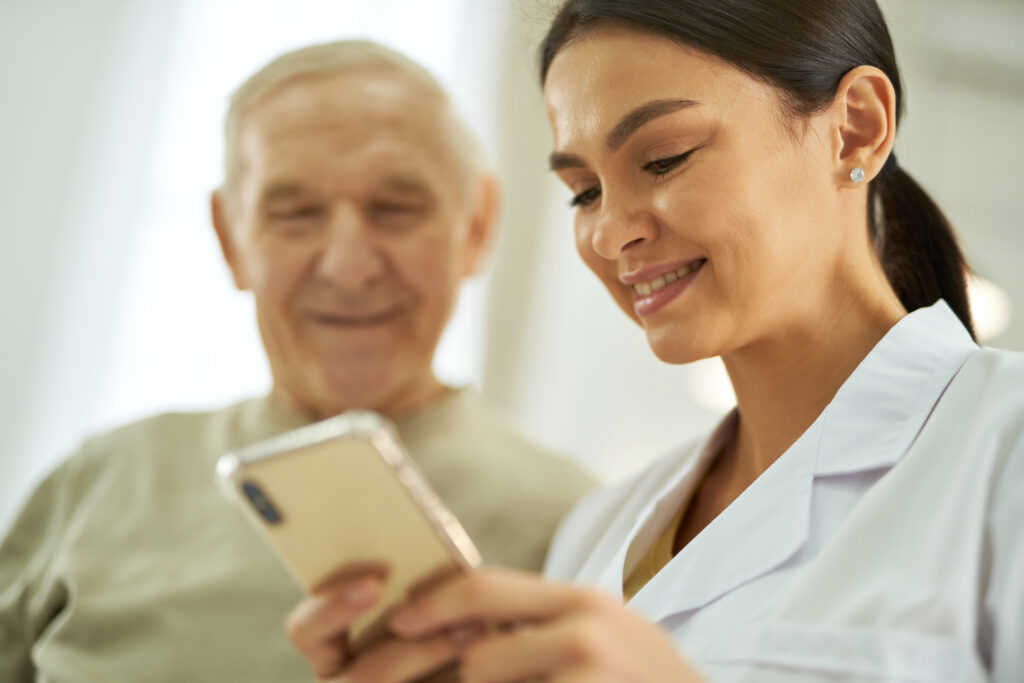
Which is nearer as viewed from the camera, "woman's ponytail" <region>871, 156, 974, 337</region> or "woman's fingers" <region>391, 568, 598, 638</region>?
"woman's fingers" <region>391, 568, 598, 638</region>

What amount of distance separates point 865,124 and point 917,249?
220mm

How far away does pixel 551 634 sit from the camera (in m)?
0.60

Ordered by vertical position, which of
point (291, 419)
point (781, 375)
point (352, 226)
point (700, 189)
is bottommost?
point (781, 375)

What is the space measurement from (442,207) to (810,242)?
61 cm

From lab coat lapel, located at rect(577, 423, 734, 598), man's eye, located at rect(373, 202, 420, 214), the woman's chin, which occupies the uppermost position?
man's eye, located at rect(373, 202, 420, 214)

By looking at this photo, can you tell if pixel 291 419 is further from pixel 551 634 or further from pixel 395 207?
pixel 551 634

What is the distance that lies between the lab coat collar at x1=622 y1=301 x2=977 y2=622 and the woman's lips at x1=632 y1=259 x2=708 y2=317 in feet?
0.59

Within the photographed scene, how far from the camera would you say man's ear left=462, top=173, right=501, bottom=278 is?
4.79ft

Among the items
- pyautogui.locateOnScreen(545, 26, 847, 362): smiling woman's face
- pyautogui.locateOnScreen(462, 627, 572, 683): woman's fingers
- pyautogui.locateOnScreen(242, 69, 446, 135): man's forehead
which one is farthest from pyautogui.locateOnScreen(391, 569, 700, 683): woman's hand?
pyautogui.locateOnScreen(242, 69, 446, 135): man's forehead

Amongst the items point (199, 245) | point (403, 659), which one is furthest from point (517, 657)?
point (199, 245)

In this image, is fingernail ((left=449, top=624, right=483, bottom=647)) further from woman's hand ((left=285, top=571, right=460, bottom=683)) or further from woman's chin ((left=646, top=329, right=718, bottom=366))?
woman's chin ((left=646, top=329, right=718, bottom=366))

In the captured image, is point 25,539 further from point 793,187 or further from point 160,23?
point 160,23

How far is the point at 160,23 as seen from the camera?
7.58 feet

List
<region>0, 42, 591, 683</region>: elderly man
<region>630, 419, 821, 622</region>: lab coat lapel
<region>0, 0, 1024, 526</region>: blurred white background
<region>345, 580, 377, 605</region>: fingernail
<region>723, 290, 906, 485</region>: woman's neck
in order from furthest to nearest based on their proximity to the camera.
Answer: <region>0, 0, 1024, 526</region>: blurred white background → <region>0, 42, 591, 683</region>: elderly man → <region>723, 290, 906, 485</region>: woman's neck → <region>630, 419, 821, 622</region>: lab coat lapel → <region>345, 580, 377, 605</region>: fingernail
